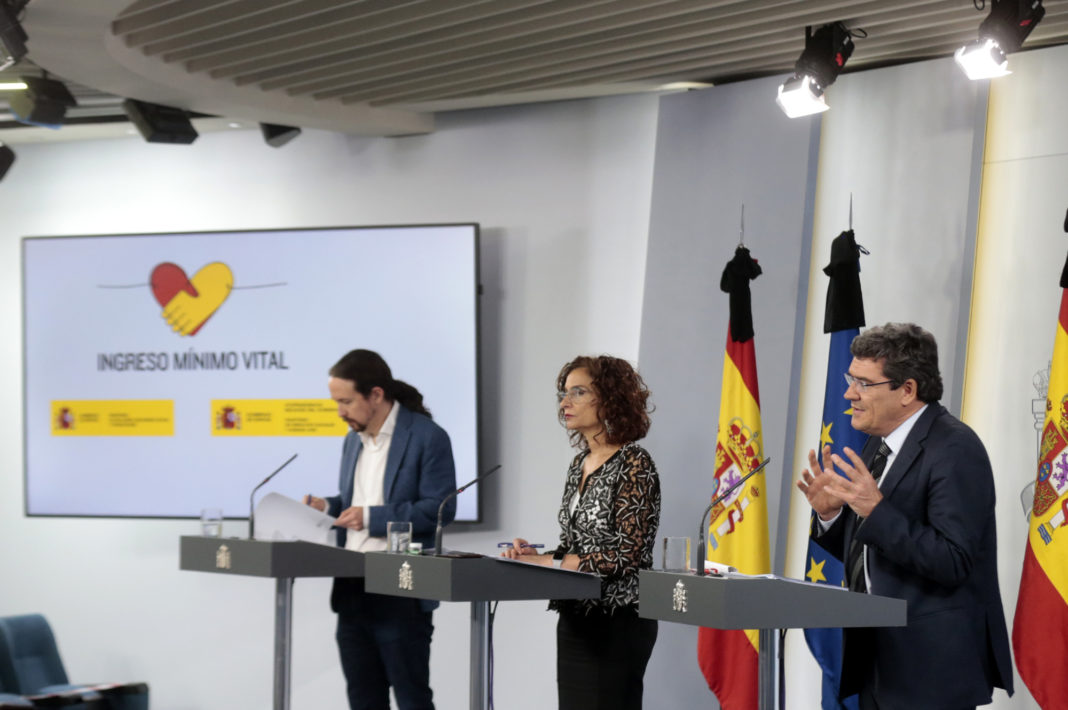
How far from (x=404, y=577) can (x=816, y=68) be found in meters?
2.42

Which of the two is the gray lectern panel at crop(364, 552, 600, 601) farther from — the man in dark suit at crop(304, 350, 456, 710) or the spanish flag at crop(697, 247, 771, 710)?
the spanish flag at crop(697, 247, 771, 710)

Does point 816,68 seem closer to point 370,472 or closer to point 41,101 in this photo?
point 370,472

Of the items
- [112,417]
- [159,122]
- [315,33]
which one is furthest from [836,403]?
[112,417]

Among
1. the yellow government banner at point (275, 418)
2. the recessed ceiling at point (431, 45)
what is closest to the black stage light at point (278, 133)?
the recessed ceiling at point (431, 45)

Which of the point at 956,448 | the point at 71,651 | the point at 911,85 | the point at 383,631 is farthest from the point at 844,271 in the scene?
the point at 71,651

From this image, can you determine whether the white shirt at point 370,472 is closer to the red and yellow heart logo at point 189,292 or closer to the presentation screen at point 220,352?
the presentation screen at point 220,352

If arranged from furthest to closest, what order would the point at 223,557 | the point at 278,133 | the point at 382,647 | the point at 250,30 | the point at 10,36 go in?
1. the point at 278,133
2. the point at 250,30
3. the point at 382,647
4. the point at 223,557
5. the point at 10,36

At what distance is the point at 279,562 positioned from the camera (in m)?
3.97

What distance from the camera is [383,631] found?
430 centimetres

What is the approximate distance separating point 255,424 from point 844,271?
3.06 m

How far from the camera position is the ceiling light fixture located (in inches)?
176

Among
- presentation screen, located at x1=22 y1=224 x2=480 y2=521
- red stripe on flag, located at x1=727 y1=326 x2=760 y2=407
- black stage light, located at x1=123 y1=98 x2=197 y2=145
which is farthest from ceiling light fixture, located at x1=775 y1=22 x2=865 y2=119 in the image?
black stage light, located at x1=123 y1=98 x2=197 y2=145

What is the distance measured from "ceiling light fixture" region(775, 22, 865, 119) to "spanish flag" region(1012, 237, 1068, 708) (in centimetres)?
101

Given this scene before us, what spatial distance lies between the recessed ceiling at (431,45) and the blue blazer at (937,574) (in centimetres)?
208
